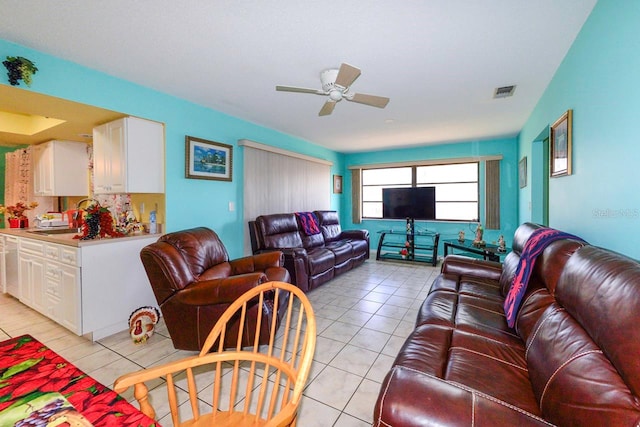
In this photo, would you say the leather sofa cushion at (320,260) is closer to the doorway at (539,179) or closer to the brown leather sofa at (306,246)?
the brown leather sofa at (306,246)

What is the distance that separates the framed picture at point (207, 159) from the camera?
323cm

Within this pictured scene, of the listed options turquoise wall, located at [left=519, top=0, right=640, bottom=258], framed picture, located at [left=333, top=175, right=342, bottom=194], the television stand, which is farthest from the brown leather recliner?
framed picture, located at [left=333, top=175, right=342, bottom=194]

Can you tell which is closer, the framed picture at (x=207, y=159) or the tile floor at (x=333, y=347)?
the tile floor at (x=333, y=347)

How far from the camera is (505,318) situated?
1.85 m

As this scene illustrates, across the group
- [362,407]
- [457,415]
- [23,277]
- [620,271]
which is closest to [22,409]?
[457,415]

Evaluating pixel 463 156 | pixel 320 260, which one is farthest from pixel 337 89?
pixel 463 156

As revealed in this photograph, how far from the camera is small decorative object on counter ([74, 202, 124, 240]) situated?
2.58 metres

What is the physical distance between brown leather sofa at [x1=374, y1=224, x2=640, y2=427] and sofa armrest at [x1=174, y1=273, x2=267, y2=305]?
109 cm

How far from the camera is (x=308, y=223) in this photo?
470 cm

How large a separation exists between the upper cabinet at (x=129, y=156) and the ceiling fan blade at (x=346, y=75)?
2.02m

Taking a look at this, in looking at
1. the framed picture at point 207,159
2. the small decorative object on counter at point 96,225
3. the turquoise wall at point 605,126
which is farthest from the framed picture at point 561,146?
the small decorative object on counter at point 96,225

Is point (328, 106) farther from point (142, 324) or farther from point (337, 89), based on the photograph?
point (142, 324)

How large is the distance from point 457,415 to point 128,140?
3.21 metres

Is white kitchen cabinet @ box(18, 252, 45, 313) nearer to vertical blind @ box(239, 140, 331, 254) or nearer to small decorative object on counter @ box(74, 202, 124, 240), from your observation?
small decorative object on counter @ box(74, 202, 124, 240)
